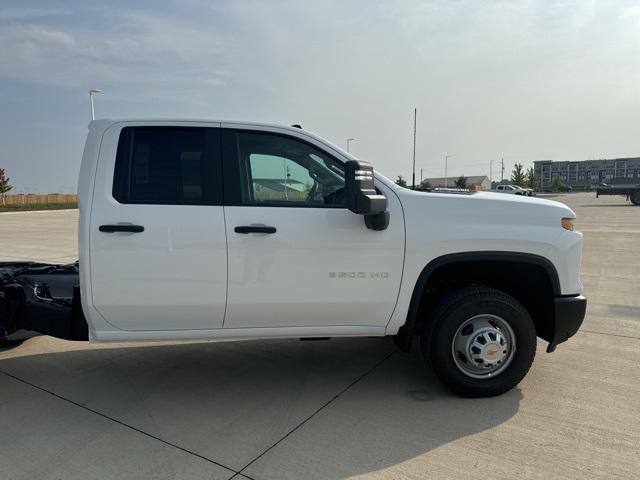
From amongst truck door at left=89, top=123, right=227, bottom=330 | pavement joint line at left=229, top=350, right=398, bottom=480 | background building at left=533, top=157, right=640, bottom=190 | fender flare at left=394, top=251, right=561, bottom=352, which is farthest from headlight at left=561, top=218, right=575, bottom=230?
background building at left=533, top=157, right=640, bottom=190

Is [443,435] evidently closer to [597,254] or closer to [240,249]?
[240,249]

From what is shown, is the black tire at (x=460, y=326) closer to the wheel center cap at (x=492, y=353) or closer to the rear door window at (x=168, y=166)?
the wheel center cap at (x=492, y=353)

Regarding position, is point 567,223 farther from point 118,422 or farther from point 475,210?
point 118,422

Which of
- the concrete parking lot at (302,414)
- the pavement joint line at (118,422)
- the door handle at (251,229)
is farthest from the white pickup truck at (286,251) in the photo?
the pavement joint line at (118,422)

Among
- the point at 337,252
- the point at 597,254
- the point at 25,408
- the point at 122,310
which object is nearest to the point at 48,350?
the point at 25,408

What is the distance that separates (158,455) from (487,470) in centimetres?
188

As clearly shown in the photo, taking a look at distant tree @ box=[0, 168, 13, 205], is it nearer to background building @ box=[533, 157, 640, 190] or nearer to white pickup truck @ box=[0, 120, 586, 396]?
white pickup truck @ box=[0, 120, 586, 396]

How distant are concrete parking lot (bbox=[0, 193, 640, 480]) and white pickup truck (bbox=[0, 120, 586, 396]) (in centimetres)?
44

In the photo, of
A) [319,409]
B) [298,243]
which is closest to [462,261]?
[298,243]

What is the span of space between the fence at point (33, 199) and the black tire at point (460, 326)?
46.4 m

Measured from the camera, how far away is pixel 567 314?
341 cm

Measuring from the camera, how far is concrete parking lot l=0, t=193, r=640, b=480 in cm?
268

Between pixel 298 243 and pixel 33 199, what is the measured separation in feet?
171

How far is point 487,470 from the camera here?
2.60 metres
